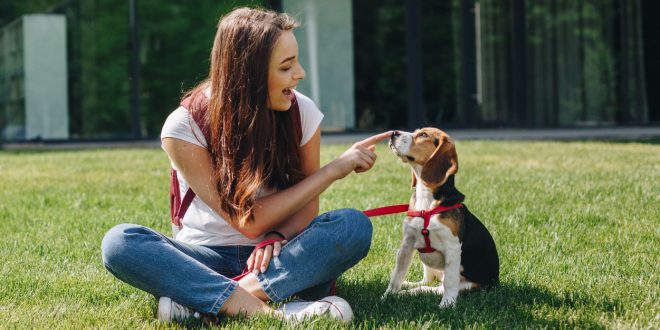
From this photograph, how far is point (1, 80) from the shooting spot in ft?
50.5

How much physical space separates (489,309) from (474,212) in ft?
8.36

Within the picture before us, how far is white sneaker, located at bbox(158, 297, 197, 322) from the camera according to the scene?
3.56 m

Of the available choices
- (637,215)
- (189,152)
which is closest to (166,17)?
(637,215)

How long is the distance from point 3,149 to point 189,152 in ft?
36.3

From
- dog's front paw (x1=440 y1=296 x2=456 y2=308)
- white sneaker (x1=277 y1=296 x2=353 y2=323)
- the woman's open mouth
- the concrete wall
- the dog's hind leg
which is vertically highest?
the concrete wall

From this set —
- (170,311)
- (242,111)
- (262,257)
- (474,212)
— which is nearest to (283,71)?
(242,111)

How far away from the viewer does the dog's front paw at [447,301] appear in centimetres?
376

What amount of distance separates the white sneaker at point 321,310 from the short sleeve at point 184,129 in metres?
0.80

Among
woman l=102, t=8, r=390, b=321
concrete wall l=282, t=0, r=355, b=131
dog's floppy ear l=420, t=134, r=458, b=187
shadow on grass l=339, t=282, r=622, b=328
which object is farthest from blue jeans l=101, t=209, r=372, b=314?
concrete wall l=282, t=0, r=355, b=131

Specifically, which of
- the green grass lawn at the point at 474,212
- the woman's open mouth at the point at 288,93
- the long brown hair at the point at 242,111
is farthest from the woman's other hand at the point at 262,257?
the woman's open mouth at the point at 288,93

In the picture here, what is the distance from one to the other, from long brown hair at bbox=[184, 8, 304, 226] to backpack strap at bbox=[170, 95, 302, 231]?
0.07 feet

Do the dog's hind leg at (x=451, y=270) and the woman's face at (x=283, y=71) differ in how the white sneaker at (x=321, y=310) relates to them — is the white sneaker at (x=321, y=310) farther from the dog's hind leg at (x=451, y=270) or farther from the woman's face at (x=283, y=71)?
the woman's face at (x=283, y=71)

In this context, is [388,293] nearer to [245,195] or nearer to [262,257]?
[262,257]

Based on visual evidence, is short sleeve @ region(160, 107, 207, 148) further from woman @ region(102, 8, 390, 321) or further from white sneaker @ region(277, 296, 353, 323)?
white sneaker @ region(277, 296, 353, 323)
